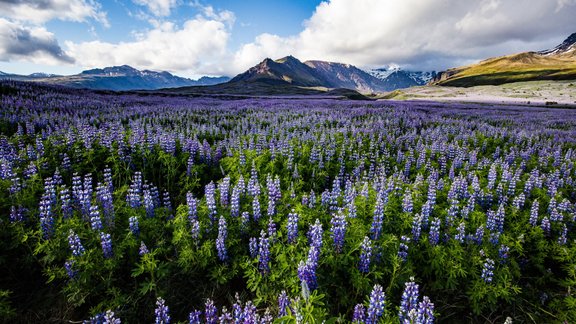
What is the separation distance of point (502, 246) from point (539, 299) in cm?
97

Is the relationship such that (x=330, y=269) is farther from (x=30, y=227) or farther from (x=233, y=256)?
(x=30, y=227)

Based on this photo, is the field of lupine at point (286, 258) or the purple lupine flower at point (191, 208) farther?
the purple lupine flower at point (191, 208)

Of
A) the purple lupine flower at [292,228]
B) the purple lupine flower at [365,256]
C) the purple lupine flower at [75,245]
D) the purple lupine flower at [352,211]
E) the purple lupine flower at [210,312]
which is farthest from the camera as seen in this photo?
the purple lupine flower at [352,211]

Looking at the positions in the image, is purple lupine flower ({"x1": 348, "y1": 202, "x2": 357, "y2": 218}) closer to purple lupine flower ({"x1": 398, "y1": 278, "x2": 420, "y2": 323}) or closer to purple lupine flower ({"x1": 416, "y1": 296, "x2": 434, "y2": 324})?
purple lupine flower ({"x1": 398, "y1": 278, "x2": 420, "y2": 323})

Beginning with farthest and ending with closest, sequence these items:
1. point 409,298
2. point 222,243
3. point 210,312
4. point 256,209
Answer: point 256,209 < point 222,243 < point 210,312 < point 409,298

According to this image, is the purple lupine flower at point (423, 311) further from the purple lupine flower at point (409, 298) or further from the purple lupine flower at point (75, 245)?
the purple lupine flower at point (75, 245)

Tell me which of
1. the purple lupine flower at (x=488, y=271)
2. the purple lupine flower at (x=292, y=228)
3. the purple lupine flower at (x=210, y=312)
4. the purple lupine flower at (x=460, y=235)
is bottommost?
the purple lupine flower at (x=210, y=312)

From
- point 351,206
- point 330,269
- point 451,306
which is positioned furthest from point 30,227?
point 451,306

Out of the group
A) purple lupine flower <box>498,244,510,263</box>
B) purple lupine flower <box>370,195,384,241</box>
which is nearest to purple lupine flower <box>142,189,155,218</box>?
purple lupine flower <box>370,195,384,241</box>

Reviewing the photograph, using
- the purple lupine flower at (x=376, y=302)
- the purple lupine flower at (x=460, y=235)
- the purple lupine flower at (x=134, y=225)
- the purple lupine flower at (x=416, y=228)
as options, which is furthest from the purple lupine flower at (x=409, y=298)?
the purple lupine flower at (x=134, y=225)

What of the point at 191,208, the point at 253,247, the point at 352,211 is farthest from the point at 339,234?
the point at 191,208

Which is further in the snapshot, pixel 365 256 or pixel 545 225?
pixel 545 225

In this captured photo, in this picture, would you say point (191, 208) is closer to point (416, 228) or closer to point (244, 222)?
point (244, 222)

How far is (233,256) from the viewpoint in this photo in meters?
4.31
